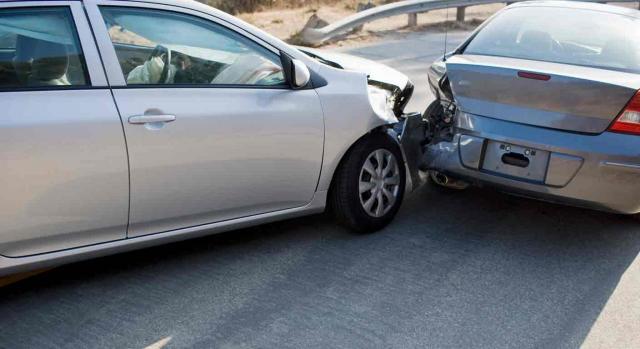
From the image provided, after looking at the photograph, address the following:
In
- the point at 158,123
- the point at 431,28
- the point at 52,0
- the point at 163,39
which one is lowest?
the point at 431,28

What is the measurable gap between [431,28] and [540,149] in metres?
11.0

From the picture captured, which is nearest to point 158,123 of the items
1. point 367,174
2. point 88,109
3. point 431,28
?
point 88,109

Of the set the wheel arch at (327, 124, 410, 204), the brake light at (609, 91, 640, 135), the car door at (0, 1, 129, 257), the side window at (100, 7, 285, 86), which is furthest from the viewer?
the wheel arch at (327, 124, 410, 204)

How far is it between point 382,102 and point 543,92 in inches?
40.1

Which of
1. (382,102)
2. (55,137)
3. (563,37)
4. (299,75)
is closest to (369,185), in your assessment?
(382,102)

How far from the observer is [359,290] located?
Answer: 415 cm

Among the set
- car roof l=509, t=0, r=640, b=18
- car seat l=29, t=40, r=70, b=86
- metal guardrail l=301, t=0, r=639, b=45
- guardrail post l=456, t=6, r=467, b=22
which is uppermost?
car seat l=29, t=40, r=70, b=86

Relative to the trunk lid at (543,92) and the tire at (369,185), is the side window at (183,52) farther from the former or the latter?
the trunk lid at (543,92)

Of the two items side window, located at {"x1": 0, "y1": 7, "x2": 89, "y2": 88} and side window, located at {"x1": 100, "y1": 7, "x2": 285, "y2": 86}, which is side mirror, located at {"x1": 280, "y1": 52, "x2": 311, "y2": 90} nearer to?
side window, located at {"x1": 100, "y1": 7, "x2": 285, "y2": 86}

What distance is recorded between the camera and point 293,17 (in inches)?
618

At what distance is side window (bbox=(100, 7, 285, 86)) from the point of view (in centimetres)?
400

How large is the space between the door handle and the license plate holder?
6.58 feet

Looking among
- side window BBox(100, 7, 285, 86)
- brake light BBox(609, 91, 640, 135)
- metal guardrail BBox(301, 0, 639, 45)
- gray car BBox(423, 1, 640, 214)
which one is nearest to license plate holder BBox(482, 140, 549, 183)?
gray car BBox(423, 1, 640, 214)

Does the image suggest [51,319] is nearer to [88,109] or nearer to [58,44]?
[88,109]
